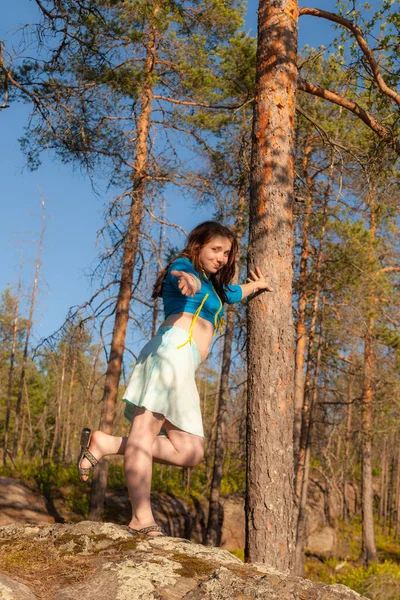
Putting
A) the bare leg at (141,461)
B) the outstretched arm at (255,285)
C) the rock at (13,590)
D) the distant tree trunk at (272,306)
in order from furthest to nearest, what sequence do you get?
the outstretched arm at (255,285), the distant tree trunk at (272,306), the bare leg at (141,461), the rock at (13,590)

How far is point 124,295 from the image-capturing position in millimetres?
11516

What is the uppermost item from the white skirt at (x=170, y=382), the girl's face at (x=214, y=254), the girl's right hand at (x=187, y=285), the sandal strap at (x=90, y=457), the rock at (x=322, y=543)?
the girl's face at (x=214, y=254)

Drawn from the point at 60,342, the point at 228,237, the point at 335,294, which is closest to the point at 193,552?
the point at 228,237

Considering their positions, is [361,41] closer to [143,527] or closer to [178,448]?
[178,448]

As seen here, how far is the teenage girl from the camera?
3449 millimetres

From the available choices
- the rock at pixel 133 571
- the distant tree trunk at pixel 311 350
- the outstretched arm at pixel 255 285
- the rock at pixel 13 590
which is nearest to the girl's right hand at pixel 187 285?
the outstretched arm at pixel 255 285

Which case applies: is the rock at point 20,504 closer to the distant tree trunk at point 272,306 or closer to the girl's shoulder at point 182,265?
the distant tree trunk at point 272,306

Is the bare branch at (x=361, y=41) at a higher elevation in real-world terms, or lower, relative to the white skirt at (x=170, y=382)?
higher

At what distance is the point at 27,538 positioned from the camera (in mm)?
2992

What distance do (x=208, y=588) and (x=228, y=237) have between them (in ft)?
7.21

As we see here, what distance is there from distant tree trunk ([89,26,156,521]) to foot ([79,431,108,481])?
7514 mm

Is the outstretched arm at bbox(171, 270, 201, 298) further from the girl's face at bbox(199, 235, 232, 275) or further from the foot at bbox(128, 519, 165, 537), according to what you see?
the foot at bbox(128, 519, 165, 537)

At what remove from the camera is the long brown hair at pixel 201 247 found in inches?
149

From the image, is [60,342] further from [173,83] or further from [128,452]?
[128,452]
